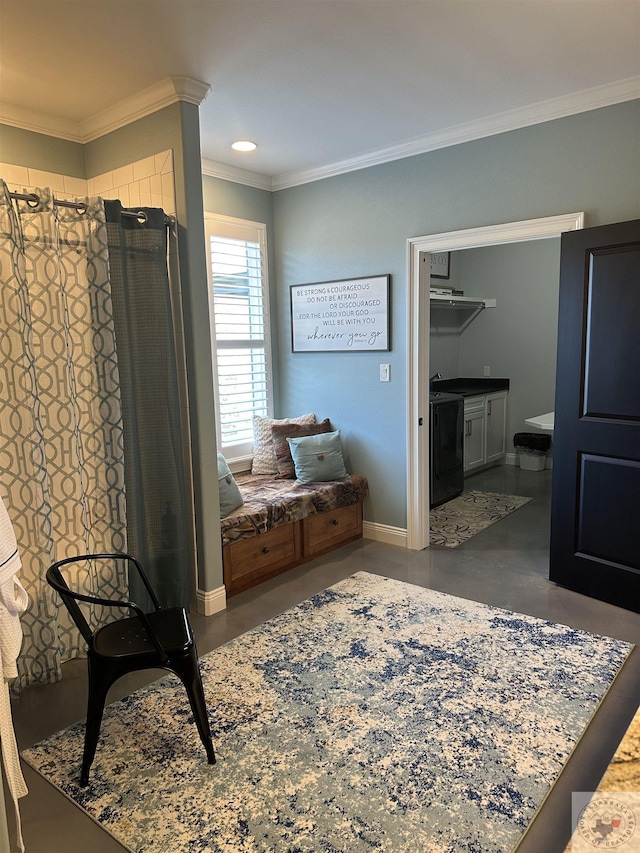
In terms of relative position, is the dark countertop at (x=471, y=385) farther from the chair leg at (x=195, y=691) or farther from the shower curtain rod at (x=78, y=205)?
the chair leg at (x=195, y=691)

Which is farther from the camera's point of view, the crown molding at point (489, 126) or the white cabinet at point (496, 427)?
the white cabinet at point (496, 427)

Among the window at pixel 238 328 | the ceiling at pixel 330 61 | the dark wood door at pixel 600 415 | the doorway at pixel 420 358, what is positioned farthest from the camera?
the window at pixel 238 328

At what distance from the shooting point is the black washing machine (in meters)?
4.96

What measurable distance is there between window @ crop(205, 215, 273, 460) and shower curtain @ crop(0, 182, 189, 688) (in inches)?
51.0

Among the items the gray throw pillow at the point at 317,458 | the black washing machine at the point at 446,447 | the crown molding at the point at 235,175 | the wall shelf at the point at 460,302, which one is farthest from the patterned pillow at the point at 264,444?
the wall shelf at the point at 460,302

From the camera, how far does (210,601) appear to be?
3.25m

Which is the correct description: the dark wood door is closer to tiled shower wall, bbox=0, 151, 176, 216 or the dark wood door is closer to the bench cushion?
the bench cushion

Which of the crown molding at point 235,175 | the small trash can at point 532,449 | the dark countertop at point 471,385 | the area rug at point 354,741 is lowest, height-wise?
the area rug at point 354,741

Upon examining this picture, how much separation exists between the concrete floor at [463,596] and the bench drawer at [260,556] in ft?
0.25

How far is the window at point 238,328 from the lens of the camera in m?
4.22

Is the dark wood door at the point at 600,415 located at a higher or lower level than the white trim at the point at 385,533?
higher

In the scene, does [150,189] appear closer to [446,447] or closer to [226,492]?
[226,492]

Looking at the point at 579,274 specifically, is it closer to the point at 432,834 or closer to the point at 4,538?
the point at 432,834

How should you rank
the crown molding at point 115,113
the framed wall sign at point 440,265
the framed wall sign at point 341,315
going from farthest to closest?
the framed wall sign at point 440,265 < the framed wall sign at point 341,315 < the crown molding at point 115,113
